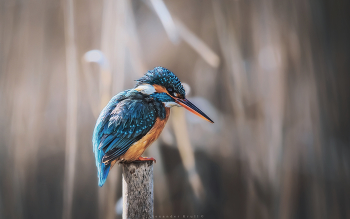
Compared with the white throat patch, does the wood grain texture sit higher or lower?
lower

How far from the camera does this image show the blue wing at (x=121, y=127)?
3.40ft

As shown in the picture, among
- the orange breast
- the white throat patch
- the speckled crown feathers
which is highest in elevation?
the speckled crown feathers

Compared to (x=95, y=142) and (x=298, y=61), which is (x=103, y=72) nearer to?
(x=95, y=142)

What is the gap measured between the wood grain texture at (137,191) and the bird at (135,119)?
6cm

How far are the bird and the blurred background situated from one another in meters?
0.68

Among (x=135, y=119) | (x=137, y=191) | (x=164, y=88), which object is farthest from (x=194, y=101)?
(x=137, y=191)

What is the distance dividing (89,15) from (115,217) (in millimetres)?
1449

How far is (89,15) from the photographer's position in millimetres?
1824

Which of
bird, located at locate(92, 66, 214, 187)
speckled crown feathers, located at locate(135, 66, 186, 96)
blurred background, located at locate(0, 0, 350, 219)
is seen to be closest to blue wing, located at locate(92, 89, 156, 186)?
bird, located at locate(92, 66, 214, 187)

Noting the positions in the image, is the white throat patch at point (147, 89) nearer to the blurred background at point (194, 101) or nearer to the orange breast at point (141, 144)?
the orange breast at point (141, 144)

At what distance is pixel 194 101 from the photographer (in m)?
1.79

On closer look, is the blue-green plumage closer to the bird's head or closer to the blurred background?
the bird's head

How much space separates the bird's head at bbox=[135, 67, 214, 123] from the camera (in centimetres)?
112

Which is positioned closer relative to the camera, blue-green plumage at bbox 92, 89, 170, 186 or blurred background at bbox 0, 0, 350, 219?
blue-green plumage at bbox 92, 89, 170, 186
